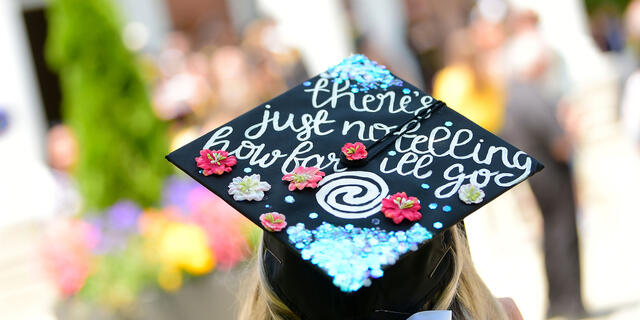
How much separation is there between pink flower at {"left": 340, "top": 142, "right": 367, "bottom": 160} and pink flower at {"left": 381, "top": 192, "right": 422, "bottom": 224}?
0.43 ft

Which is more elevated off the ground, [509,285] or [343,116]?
[343,116]

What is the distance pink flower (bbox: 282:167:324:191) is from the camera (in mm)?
1639

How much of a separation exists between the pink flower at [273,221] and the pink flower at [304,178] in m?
0.08

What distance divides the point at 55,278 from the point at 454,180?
299cm

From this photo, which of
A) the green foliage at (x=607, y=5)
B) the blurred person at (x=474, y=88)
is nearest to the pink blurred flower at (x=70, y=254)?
the blurred person at (x=474, y=88)

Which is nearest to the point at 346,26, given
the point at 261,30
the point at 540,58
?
the point at 261,30

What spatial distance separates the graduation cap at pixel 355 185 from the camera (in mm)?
1529

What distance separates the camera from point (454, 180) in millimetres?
1641

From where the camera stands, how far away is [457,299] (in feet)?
5.68

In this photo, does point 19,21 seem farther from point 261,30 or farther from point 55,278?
point 55,278

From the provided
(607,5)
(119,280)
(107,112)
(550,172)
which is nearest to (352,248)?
(119,280)

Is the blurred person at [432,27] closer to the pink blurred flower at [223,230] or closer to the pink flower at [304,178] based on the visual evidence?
the pink blurred flower at [223,230]

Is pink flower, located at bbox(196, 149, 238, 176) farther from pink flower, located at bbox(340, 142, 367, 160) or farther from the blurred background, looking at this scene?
the blurred background

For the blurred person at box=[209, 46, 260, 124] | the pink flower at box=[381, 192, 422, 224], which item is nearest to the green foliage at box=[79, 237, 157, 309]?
the pink flower at box=[381, 192, 422, 224]
